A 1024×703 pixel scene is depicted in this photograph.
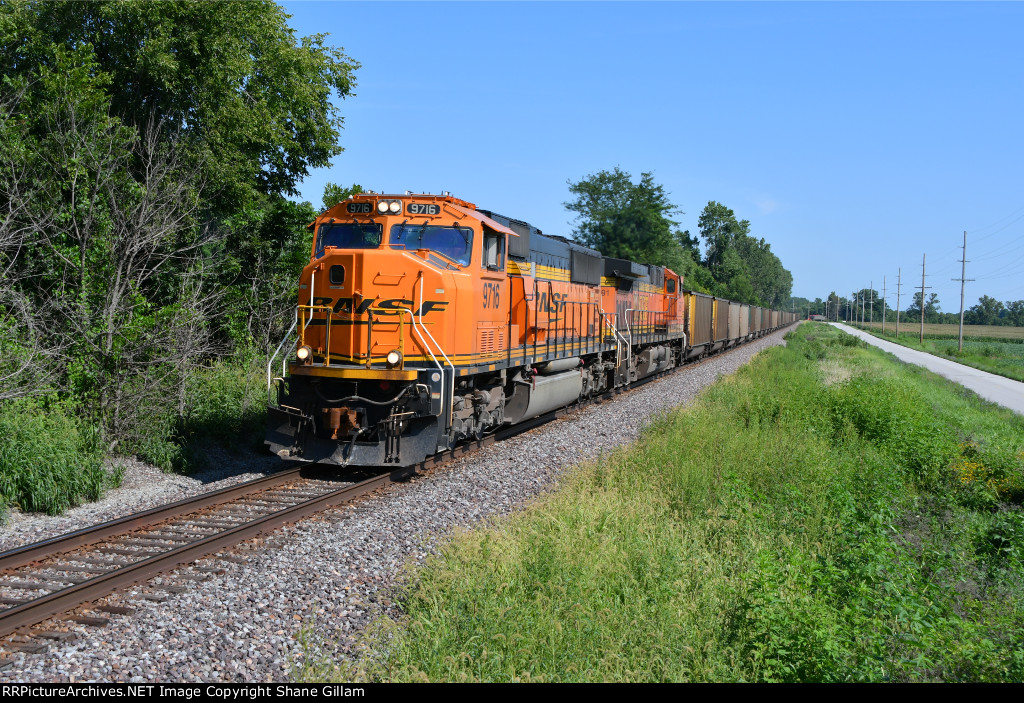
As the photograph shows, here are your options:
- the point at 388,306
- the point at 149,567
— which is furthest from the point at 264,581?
the point at 388,306

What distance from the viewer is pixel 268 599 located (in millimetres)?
5801

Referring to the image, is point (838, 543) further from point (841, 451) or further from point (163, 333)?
point (163, 333)

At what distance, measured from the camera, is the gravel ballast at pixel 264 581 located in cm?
477

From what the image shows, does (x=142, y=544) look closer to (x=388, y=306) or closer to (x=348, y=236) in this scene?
(x=388, y=306)

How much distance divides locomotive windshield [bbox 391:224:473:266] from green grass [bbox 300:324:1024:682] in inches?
139

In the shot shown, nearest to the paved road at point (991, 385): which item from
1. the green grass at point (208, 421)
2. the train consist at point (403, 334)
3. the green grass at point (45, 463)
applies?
the train consist at point (403, 334)

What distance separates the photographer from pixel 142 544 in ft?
23.6

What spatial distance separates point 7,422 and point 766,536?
348 inches

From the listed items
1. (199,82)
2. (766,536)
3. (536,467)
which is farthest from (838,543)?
(199,82)

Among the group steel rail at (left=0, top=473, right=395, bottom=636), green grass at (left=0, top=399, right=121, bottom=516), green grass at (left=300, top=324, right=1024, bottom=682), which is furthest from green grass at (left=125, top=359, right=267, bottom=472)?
green grass at (left=300, top=324, right=1024, bottom=682)

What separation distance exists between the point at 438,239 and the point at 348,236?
4.34 ft

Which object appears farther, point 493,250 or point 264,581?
point 493,250

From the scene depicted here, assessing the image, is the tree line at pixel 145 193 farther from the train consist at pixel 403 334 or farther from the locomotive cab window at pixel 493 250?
the locomotive cab window at pixel 493 250

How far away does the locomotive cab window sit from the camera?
1095 centimetres
